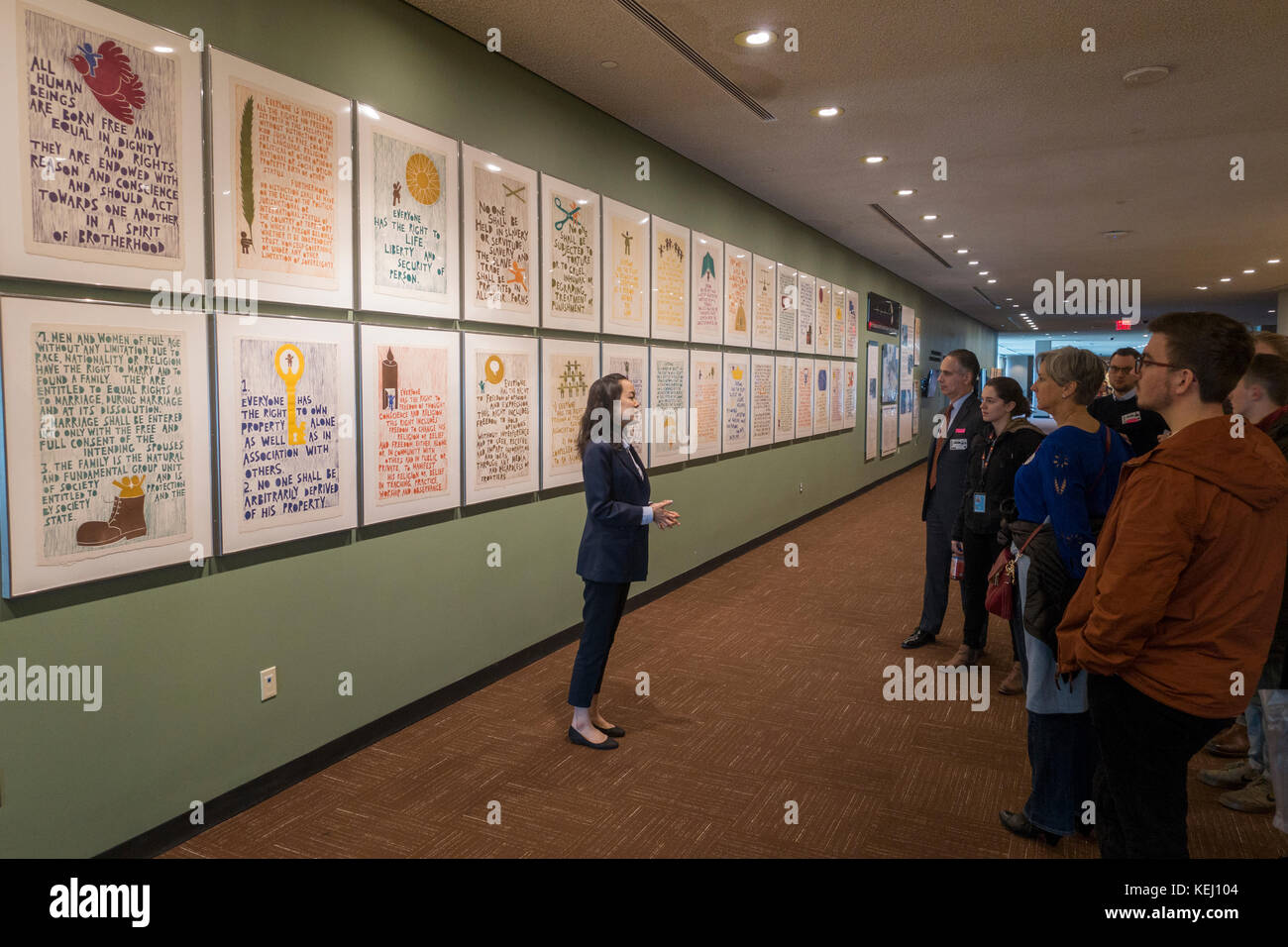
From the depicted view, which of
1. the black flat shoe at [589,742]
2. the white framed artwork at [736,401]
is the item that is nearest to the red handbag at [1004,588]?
the black flat shoe at [589,742]

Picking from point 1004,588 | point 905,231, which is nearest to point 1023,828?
point 1004,588

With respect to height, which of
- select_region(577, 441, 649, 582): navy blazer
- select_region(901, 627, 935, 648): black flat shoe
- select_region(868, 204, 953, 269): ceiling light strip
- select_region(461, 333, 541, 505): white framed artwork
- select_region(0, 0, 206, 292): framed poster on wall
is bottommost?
select_region(901, 627, 935, 648): black flat shoe

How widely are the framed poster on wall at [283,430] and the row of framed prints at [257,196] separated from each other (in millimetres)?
146

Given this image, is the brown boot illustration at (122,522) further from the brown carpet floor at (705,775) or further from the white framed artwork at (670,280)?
the white framed artwork at (670,280)

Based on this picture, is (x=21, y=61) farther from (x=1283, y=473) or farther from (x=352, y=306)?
(x=1283, y=473)

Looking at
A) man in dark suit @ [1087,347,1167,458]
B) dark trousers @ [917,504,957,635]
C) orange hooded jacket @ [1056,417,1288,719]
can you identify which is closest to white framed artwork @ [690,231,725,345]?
dark trousers @ [917,504,957,635]

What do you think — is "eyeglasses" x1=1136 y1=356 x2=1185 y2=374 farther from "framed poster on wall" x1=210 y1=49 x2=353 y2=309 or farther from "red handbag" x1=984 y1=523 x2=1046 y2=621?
"framed poster on wall" x1=210 y1=49 x2=353 y2=309

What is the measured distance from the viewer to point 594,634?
339 centimetres

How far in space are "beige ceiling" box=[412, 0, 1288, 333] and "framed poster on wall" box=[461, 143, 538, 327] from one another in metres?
0.60

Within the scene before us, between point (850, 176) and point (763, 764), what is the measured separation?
15.8 feet

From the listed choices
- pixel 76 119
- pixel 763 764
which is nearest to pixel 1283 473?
pixel 763 764

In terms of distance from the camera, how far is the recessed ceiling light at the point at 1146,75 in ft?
13.3

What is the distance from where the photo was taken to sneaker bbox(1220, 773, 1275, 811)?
2.95m

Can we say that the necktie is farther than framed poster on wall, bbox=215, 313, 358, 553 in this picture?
Yes
